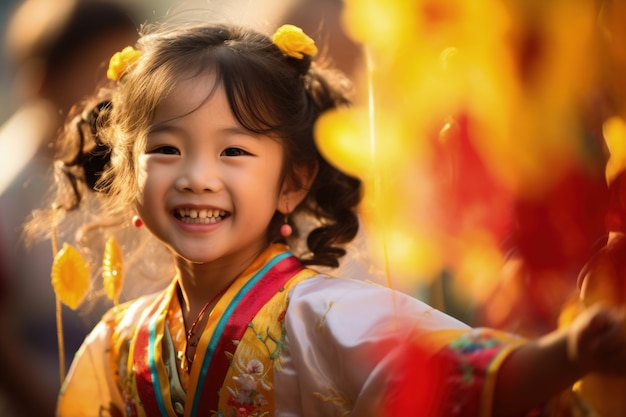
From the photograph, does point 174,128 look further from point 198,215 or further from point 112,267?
point 112,267

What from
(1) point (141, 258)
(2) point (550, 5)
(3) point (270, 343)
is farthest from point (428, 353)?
(1) point (141, 258)

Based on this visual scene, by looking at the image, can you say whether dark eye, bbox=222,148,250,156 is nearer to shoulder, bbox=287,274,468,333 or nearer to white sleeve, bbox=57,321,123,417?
shoulder, bbox=287,274,468,333

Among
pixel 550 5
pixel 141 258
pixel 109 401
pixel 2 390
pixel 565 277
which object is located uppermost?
pixel 550 5

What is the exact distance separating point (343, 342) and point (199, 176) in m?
0.33

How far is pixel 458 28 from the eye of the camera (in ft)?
3.17

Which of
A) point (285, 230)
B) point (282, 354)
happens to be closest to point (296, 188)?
point (285, 230)

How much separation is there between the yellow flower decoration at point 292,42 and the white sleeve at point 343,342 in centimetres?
40

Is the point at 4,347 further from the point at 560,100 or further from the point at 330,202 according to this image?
the point at 560,100

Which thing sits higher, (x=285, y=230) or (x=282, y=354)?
(x=285, y=230)

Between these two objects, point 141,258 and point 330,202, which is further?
point 141,258

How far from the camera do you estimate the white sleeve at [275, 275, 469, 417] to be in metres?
1.04

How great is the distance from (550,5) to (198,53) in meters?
0.62

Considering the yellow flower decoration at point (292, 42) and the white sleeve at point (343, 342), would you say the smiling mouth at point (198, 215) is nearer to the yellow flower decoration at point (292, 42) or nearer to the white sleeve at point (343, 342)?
the white sleeve at point (343, 342)

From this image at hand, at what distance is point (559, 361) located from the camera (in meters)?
0.82
